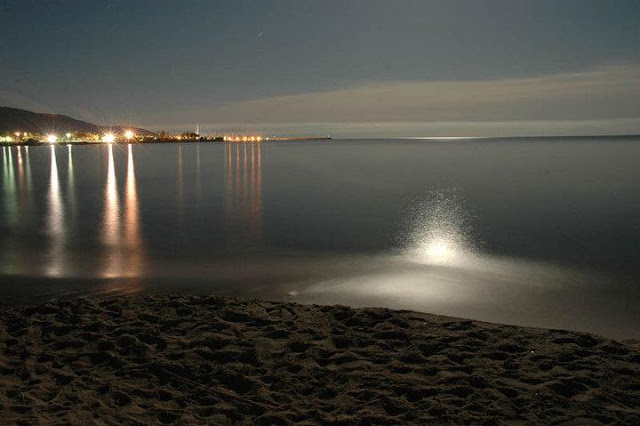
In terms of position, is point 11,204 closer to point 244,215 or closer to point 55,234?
point 55,234

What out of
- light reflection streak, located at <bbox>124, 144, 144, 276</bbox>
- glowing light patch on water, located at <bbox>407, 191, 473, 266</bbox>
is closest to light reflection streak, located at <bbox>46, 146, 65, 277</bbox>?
light reflection streak, located at <bbox>124, 144, 144, 276</bbox>

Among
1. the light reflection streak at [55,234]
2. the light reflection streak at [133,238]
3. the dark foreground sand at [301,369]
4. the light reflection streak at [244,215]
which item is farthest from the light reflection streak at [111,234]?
the dark foreground sand at [301,369]

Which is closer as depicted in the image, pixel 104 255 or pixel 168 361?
pixel 168 361

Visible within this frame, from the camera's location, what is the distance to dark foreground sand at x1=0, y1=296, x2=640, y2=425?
618 centimetres

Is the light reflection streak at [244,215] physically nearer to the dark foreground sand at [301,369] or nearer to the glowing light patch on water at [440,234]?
the glowing light patch on water at [440,234]

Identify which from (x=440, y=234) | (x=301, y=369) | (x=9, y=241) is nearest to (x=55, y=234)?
(x=9, y=241)

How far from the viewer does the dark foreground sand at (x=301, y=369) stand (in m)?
6.18

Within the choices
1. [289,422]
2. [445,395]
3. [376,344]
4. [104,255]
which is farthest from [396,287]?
[104,255]

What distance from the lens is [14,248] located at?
55.4 feet

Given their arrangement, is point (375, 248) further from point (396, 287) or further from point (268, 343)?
point (268, 343)

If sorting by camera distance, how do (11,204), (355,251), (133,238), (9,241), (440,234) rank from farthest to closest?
(11,204), (440,234), (133,238), (9,241), (355,251)

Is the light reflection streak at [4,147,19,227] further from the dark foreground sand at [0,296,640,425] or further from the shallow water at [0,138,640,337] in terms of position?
the dark foreground sand at [0,296,640,425]

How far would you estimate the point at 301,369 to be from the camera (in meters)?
7.32

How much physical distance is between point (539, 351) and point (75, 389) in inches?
250
